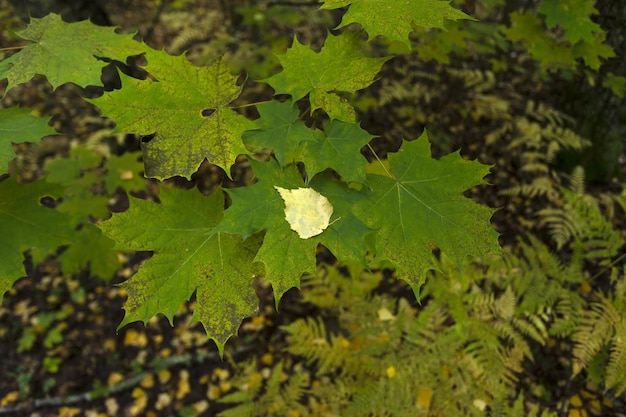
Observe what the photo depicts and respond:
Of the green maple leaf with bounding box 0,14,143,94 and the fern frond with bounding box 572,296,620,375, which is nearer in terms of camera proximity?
the green maple leaf with bounding box 0,14,143,94

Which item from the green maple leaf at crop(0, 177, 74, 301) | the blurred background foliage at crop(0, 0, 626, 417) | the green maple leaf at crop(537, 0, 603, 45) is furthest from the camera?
the blurred background foliage at crop(0, 0, 626, 417)

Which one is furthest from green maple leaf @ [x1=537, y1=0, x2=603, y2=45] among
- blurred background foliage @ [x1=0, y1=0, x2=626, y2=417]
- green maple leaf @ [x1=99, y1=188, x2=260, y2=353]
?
green maple leaf @ [x1=99, y1=188, x2=260, y2=353]

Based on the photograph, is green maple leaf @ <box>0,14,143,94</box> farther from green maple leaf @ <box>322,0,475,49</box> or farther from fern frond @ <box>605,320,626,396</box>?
fern frond @ <box>605,320,626,396</box>

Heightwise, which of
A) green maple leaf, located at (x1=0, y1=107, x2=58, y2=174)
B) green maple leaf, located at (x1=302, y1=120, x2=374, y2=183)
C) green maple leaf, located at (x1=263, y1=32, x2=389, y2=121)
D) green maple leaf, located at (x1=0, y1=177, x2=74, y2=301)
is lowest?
green maple leaf, located at (x1=0, y1=177, x2=74, y2=301)

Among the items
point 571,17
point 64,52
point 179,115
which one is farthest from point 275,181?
point 571,17

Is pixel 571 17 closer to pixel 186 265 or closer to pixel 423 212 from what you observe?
pixel 423 212

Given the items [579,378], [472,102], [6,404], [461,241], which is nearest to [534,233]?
[579,378]

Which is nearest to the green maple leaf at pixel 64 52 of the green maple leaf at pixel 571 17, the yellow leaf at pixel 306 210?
the yellow leaf at pixel 306 210
